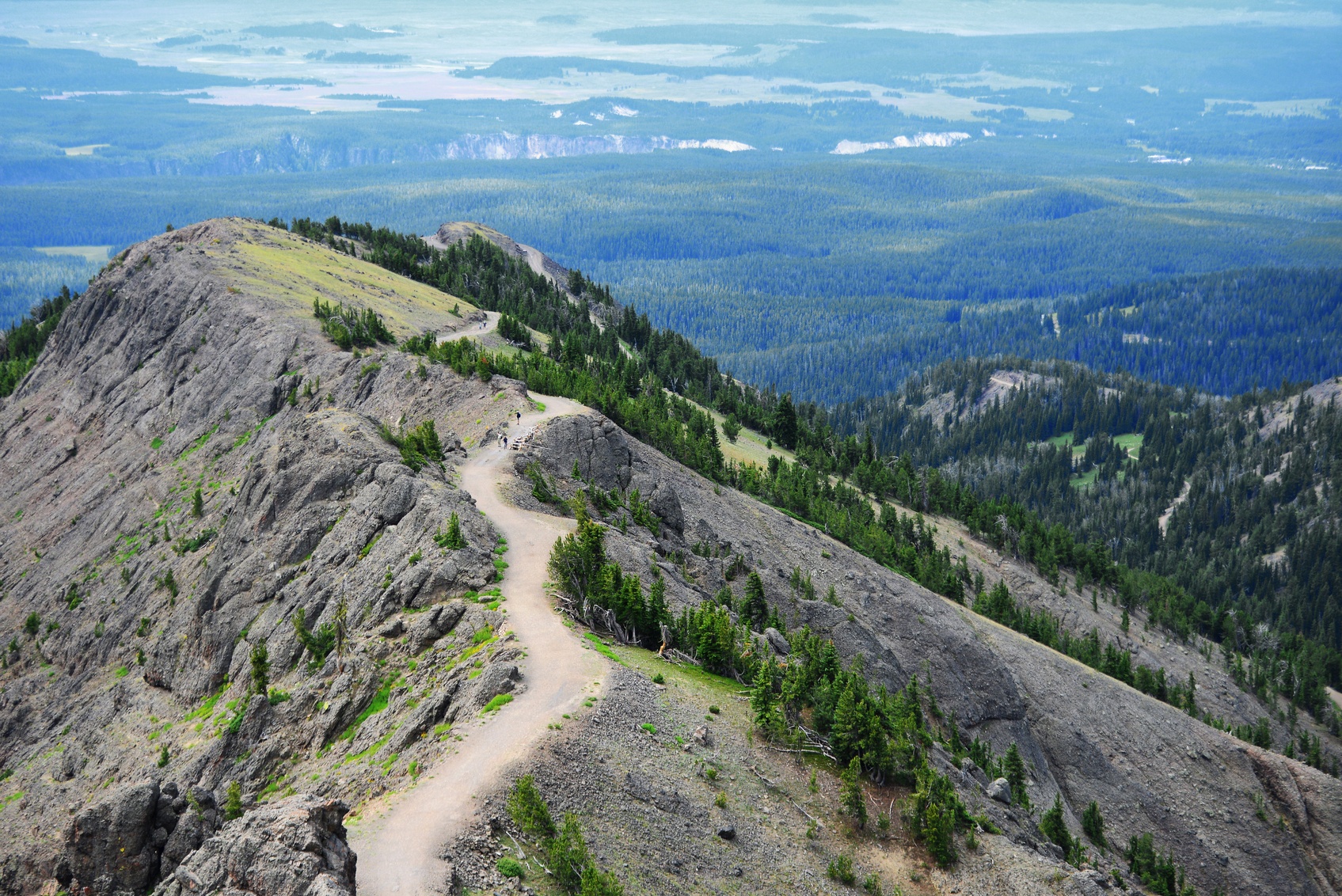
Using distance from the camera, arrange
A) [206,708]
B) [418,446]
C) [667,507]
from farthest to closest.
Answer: [667,507], [418,446], [206,708]


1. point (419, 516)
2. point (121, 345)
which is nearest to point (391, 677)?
point (419, 516)

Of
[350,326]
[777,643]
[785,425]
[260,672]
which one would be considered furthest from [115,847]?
[785,425]

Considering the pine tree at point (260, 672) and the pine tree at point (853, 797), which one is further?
the pine tree at point (260, 672)

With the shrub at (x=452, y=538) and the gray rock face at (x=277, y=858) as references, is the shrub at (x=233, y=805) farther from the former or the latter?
the shrub at (x=452, y=538)

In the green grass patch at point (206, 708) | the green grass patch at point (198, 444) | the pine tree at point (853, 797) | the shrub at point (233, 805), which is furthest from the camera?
the green grass patch at point (198, 444)

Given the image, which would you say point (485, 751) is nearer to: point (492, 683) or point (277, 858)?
point (492, 683)

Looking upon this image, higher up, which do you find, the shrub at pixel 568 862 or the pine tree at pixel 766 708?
the shrub at pixel 568 862

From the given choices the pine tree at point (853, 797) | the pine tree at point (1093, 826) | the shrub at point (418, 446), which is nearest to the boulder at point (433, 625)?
the shrub at point (418, 446)
